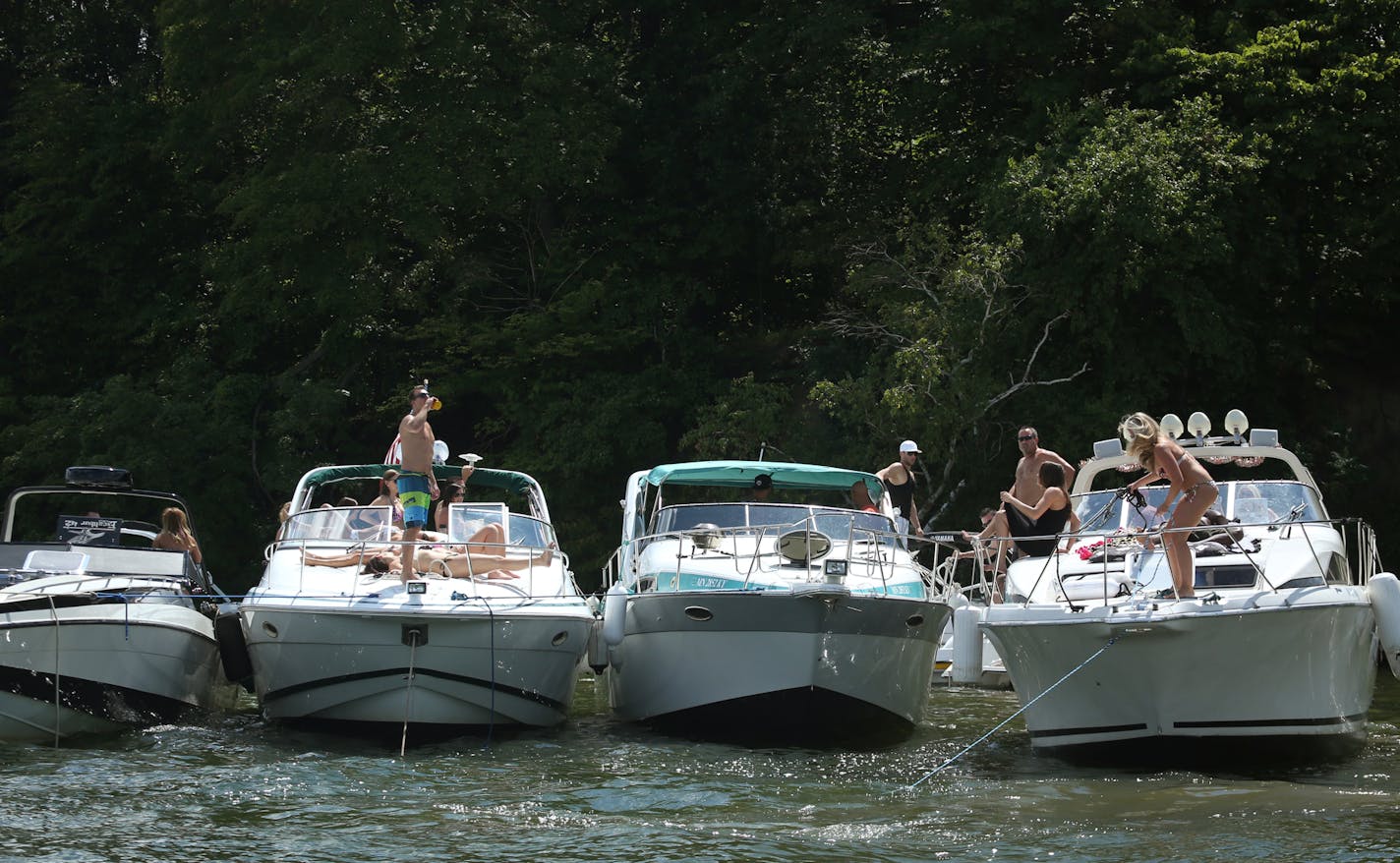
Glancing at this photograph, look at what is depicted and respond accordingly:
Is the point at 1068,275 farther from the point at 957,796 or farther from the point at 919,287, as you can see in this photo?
the point at 957,796

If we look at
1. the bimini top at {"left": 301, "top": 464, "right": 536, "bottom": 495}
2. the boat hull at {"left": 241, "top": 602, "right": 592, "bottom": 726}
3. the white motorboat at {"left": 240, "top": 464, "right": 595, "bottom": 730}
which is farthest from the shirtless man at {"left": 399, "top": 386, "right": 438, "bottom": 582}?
the bimini top at {"left": 301, "top": 464, "right": 536, "bottom": 495}

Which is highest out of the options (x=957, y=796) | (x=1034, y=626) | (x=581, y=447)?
(x=581, y=447)

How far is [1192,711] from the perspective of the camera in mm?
11398

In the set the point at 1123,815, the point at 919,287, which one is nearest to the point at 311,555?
the point at 1123,815

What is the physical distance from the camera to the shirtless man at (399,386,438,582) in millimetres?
12883

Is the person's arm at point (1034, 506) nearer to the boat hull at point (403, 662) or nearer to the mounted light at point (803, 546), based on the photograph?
the mounted light at point (803, 546)

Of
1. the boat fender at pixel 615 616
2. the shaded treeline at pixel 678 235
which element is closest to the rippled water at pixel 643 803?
the boat fender at pixel 615 616

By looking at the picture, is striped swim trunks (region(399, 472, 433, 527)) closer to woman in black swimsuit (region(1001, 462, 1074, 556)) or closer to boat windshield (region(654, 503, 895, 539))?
boat windshield (region(654, 503, 895, 539))

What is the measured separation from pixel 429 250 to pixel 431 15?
14.4 feet

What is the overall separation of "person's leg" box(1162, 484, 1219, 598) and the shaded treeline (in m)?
12.7

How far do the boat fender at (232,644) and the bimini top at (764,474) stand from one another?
414cm

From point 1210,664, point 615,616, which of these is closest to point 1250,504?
point 1210,664

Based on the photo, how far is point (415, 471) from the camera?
1303cm

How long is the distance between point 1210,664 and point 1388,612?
139 centimetres
